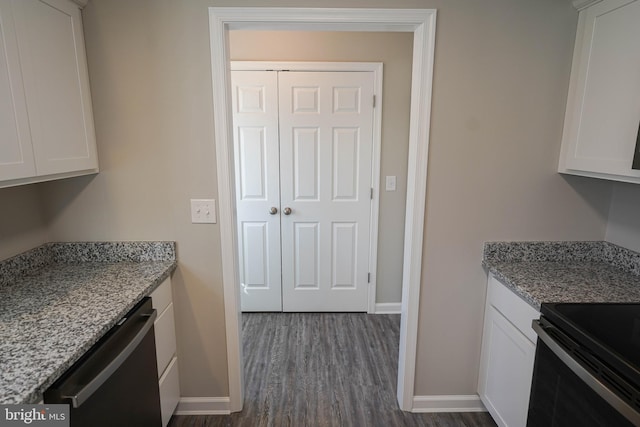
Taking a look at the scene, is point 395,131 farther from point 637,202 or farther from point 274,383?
point 274,383

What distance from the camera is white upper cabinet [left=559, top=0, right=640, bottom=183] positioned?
4.41 feet

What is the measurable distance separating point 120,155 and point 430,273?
5.49ft

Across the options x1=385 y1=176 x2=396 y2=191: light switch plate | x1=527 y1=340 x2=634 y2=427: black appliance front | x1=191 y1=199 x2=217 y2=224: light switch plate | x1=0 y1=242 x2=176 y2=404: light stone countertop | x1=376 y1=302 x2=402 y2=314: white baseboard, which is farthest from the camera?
x1=376 y1=302 x2=402 y2=314: white baseboard

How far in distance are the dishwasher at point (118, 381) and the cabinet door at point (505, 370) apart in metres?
1.59

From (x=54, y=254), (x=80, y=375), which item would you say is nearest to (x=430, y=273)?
(x=80, y=375)

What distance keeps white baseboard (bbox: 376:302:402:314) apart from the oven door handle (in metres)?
1.77

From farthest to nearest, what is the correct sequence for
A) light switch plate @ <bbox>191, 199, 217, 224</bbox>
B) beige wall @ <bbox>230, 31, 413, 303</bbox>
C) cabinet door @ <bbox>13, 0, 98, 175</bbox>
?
beige wall @ <bbox>230, 31, 413, 303</bbox> < light switch plate @ <bbox>191, 199, 217, 224</bbox> < cabinet door @ <bbox>13, 0, 98, 175</bbox>

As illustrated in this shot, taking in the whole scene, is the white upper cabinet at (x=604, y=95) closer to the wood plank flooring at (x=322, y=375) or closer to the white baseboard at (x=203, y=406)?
the wood plank flooring at (x=322, y=375)

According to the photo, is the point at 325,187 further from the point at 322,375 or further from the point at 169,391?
the point at 169,391

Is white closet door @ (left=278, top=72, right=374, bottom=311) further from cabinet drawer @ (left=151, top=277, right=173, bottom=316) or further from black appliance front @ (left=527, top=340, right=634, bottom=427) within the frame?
black appliance front @ (left=527, top=340, right=634, bottom=427)

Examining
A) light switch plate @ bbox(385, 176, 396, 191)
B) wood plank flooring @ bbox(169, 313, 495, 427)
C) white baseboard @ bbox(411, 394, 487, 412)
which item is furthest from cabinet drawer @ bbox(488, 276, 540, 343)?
light switch plate @ bbox(385, 176, 396, 191)

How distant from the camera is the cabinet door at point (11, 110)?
1.15m

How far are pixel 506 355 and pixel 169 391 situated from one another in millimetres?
1661

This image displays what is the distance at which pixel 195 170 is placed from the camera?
1.69 meters
